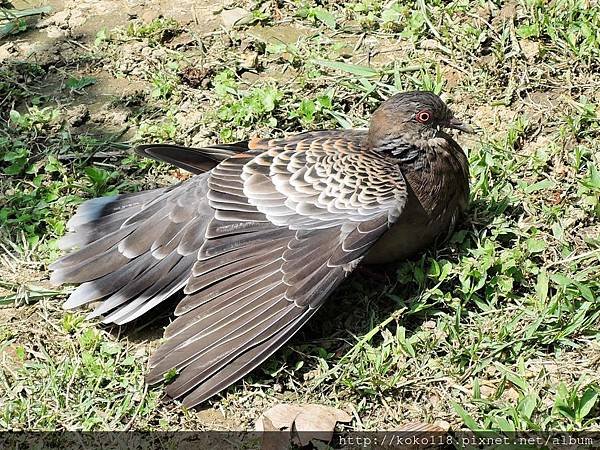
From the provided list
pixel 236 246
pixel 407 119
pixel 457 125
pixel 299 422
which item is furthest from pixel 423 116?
pixel 299 422

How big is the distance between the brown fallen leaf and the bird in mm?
288

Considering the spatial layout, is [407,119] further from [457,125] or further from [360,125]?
[360,125]

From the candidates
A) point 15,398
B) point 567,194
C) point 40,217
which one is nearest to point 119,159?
point 40,217

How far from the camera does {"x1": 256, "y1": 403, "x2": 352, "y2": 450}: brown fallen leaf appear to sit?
488cm

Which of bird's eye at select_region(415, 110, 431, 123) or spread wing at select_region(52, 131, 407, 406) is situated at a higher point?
bird's eye at select_region(415, 110, 431, 123)

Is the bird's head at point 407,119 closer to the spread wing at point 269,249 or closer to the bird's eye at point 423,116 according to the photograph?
the bird's eye at point 423,116

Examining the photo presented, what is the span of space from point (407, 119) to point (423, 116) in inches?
3.9

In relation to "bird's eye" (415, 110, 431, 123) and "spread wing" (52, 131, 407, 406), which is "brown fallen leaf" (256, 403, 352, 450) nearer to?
"spread wing" (52, 131, 407, 406)

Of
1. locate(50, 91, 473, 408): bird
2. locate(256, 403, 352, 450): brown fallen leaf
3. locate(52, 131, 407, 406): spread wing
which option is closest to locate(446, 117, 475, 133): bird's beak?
locate(50, 91, 473, 408): bird

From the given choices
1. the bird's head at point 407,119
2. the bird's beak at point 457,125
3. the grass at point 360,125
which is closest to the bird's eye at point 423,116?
the bird's head at point 407,119

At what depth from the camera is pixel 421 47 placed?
7.30 meters

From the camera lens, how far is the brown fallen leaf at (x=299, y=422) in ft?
16.0

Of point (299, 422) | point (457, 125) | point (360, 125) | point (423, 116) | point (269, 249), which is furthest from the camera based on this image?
point (360, 125)

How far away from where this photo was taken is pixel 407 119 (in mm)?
5801
